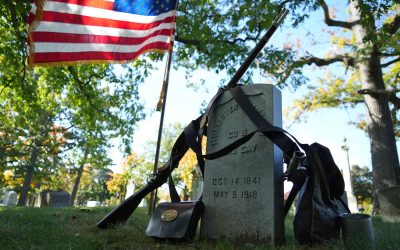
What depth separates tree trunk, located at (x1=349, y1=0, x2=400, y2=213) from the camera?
10.8m

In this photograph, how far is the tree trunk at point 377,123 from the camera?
10.8 m

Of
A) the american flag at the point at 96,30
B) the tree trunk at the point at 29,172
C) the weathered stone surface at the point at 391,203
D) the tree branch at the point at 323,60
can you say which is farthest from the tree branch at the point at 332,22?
the tree trunk at the point at 29,172

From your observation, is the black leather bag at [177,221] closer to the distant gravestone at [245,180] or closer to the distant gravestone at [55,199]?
the distant gravestone at [245,180]

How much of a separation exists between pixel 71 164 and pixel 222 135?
3034cm

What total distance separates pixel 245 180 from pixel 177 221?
883mm

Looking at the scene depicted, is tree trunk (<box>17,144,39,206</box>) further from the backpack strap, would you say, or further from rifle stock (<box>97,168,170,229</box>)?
the backpack strap

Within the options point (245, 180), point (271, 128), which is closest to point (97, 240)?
point (245, 180)

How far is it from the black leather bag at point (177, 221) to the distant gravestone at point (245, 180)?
0.25 m

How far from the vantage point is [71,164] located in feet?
104

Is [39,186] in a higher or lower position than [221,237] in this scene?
higher

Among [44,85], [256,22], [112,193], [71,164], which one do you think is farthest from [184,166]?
[256,22]

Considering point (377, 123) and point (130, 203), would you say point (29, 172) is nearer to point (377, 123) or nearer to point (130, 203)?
point (377, 123)

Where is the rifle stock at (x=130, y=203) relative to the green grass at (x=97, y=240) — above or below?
above

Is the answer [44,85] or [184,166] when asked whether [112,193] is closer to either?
[184,166]
